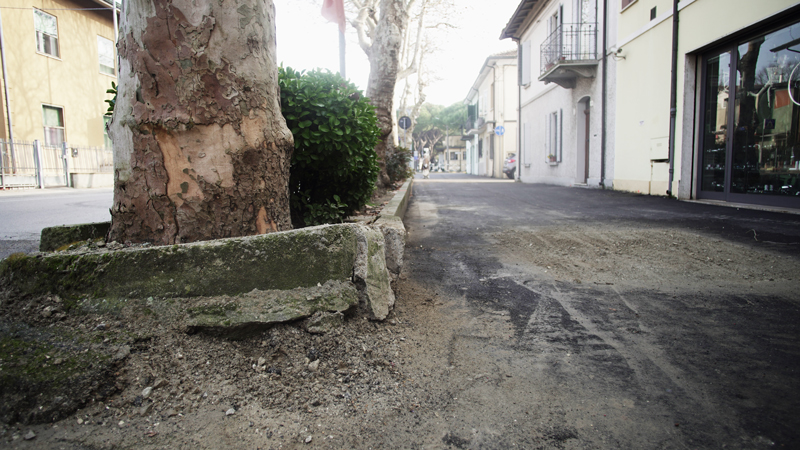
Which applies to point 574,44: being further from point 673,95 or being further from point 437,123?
point 437,123

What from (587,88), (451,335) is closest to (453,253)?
(451,335)

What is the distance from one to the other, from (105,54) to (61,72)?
3303 mm

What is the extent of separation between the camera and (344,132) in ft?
12.3

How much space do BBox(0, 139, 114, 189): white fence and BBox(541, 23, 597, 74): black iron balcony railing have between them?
18037 millimetres

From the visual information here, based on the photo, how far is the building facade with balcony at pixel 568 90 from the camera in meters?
13.1

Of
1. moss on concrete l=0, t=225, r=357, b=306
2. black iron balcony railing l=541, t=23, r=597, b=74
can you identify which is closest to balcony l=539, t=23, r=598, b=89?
black iron balcony railing l=541, t=23, r=597, b=74

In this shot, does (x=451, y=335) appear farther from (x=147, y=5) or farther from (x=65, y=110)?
(x=65, y=110)

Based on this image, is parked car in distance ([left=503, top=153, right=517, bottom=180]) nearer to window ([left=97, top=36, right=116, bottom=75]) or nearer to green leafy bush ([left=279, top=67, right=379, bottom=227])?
window ([left=97, top=36, right=116, bottom=75])

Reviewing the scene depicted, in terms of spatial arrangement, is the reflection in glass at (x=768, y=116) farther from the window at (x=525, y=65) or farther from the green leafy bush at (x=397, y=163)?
the window at (x=525, y=65)

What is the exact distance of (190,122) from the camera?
2.43 m

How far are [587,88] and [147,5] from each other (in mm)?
14177

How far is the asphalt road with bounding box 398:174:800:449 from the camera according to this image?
175 centimetres

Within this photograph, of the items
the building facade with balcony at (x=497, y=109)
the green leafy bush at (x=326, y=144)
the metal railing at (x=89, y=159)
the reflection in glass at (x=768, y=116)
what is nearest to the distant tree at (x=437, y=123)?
the building facade with balcony at (x=497, y=109)

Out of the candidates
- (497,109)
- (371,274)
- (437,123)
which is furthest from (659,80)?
(437,123)
